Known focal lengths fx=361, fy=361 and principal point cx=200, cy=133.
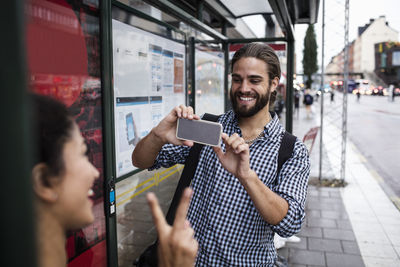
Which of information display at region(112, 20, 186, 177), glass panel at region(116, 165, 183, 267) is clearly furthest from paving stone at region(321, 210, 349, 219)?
information display at region(112, 20, 186, 177)

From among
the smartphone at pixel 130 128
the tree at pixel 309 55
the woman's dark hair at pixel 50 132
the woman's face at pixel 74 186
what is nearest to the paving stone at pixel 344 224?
the smartphone at pixel 130 128

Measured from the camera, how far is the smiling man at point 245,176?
1.67m

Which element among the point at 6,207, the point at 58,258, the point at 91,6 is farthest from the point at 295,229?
the point at 91,6

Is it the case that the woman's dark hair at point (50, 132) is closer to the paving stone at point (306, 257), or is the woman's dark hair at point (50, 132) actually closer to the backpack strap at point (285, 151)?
the backpack strap at point (285, 151)

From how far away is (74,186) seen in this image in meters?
0.93

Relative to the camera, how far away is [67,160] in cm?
90

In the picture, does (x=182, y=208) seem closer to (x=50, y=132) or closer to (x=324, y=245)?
(x=50, y=132)

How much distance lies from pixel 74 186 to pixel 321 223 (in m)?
4.93

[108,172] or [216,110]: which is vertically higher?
[216,110]

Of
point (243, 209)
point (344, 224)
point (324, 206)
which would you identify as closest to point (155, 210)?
point (243, 209)

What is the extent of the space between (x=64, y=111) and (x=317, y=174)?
7.90 metres

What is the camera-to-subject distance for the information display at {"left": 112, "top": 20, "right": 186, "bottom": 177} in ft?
8.82

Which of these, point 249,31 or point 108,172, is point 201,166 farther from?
point 249,31

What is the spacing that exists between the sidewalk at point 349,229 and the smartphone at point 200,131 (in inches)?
116
